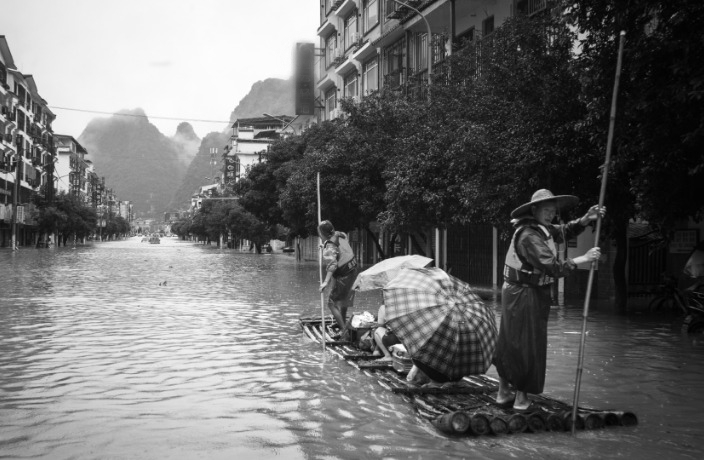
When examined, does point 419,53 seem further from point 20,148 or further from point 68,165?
point 68,165

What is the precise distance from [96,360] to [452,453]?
557cm

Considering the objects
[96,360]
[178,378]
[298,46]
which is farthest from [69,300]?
[298,46]

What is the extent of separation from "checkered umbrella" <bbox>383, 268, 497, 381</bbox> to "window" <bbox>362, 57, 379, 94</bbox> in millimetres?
37650

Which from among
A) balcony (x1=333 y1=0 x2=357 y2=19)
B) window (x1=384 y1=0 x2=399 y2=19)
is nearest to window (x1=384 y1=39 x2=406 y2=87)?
window (x1=384 y1=0 x2=399 y2=19)

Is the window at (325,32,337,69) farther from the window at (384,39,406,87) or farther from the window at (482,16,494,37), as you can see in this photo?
the window at (482,16,494,37)

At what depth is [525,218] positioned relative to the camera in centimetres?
681

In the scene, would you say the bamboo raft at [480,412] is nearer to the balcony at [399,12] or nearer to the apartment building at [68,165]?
the balcony at [399,12]

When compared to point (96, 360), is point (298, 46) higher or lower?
higher

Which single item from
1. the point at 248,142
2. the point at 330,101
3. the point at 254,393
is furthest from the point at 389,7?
the point at 248,142

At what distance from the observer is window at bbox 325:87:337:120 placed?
55.7 meters

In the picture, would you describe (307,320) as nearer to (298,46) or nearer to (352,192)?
(352,192)

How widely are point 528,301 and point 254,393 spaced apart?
2861 mm

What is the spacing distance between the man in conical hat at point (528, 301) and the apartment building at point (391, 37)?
48.8ft

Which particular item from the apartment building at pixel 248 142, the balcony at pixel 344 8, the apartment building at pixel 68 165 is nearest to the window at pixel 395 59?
the balcony at pixel 344 8
